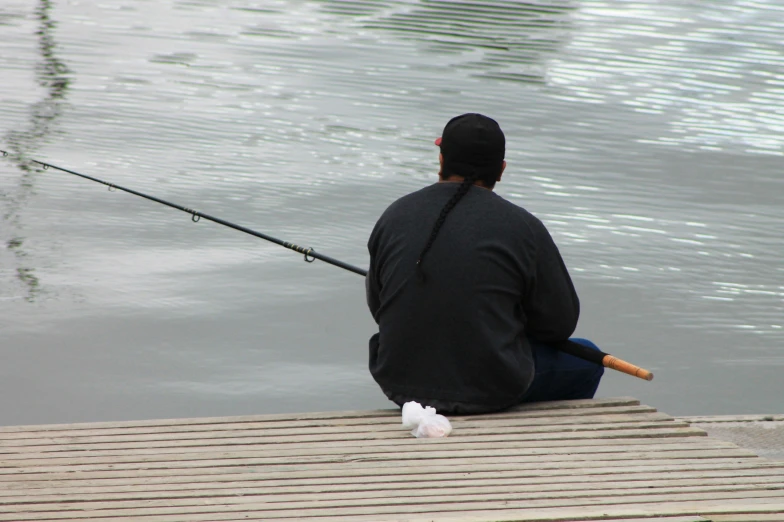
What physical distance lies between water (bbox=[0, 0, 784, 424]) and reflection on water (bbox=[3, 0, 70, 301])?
4cm

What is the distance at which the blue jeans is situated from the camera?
3.62 meters

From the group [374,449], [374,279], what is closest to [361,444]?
[374,449]

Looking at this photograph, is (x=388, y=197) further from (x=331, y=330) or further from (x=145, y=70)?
(x=145, y=70)

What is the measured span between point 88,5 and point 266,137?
8245 mm

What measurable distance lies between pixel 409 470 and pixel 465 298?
622 mm

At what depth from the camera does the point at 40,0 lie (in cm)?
1783

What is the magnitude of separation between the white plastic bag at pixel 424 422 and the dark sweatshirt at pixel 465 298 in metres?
0.13

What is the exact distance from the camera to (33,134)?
10008mm

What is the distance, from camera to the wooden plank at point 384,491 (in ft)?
9.17

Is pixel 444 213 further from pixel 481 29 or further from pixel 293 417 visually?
pixel 481 29

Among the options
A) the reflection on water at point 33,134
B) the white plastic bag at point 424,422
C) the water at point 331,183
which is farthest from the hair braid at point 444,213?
the reflection on water at point 33,134

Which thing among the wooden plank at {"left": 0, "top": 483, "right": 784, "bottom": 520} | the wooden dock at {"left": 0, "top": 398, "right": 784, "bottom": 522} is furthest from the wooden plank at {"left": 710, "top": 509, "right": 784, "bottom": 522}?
the wooden plank at {"left": 0, "top": 483, "right": 784, "bottom": 520}

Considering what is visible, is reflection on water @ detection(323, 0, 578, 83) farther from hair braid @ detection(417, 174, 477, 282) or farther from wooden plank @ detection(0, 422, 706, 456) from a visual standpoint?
wooden plank @ detection(0, 422, 706, 456)

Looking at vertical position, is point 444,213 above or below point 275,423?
above
